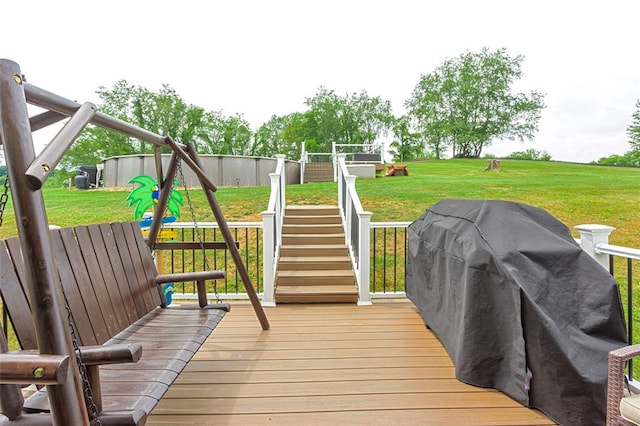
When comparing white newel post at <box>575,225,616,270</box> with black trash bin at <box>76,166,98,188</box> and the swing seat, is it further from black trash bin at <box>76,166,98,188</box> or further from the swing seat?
black trash bin at <box>76,166,98,188</box>

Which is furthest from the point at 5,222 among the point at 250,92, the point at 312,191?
the point at 250,92

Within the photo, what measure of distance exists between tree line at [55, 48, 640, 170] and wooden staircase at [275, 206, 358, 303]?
2647 centimetres

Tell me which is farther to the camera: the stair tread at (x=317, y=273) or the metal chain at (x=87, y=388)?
the stair tread at (x=317, y=273)

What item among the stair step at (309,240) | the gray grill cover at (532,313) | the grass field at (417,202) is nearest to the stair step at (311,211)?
the stair step at (309,240)

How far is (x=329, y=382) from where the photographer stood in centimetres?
252

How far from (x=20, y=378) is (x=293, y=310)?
11.0 feet

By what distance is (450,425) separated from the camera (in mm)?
2031

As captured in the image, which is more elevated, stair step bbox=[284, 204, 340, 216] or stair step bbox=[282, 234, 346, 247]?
stair step bbox=[284, 204, 340, 216]

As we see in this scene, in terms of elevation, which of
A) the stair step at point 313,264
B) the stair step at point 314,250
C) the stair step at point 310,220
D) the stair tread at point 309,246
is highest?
the stair step at point 310,220

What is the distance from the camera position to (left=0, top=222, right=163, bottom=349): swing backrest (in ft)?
5.33

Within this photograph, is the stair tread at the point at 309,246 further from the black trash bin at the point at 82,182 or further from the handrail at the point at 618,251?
the black trash bin at the point at 82,182

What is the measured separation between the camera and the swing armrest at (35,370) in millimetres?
1027

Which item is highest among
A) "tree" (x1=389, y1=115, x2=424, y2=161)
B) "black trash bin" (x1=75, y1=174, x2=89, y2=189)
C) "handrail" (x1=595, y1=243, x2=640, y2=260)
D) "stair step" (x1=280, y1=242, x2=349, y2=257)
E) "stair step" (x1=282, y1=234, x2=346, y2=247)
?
"tree" (x1=389, y1=115, x2=424, y2=161)

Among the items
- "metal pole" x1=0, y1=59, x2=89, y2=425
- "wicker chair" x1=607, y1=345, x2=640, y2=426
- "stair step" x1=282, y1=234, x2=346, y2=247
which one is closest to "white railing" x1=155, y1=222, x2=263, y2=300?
"stair step" x1=282, y1=234, x2=346, y2=247
